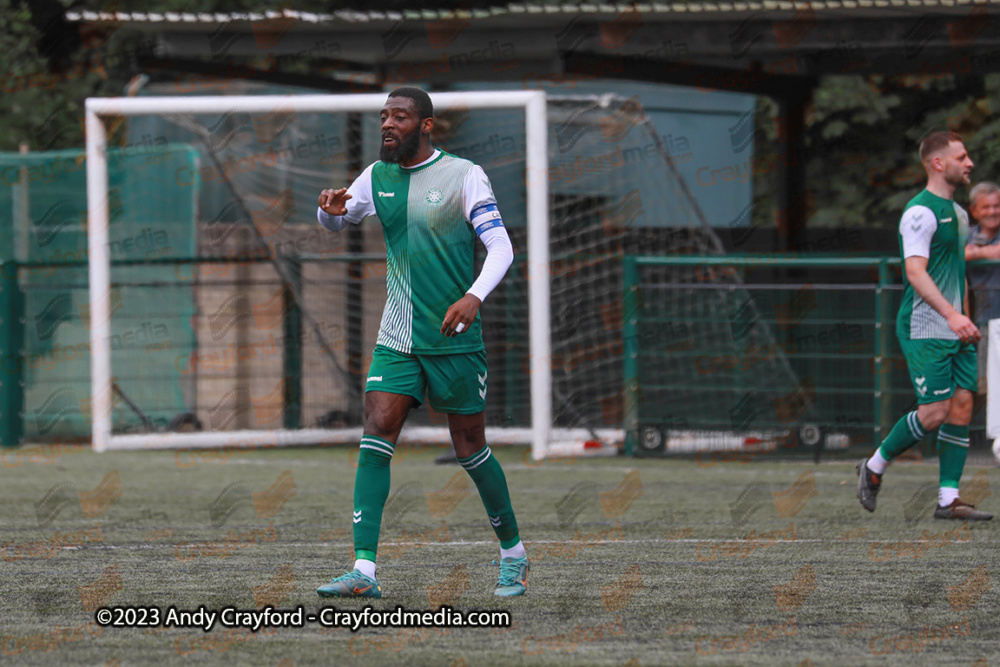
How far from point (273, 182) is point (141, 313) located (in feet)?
7.06

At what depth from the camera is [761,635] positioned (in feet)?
17.0

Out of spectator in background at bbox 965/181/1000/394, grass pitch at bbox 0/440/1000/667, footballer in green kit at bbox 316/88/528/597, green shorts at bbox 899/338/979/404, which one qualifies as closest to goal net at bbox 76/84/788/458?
grass pitch at bbox 0/440/1000/667

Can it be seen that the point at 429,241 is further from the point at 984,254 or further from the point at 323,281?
the point at 323,281

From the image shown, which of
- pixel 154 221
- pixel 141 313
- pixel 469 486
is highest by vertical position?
pixel 154 221

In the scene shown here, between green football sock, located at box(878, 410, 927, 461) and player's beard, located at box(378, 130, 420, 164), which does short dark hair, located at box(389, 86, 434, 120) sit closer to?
player's beard, located at box(378, 130, 420, 164)

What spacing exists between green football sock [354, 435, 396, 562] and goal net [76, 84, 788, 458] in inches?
324

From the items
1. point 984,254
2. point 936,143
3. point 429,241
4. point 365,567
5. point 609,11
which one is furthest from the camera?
point 609,11

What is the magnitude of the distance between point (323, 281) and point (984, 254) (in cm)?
681

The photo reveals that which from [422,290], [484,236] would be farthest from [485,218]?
[422,290]

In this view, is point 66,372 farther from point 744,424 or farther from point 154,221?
point 744,424

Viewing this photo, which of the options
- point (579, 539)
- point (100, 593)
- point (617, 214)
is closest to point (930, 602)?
point (579, 539)

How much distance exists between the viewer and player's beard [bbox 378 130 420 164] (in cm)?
591

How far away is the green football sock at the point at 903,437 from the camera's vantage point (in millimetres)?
8883

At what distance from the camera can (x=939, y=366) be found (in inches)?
344
